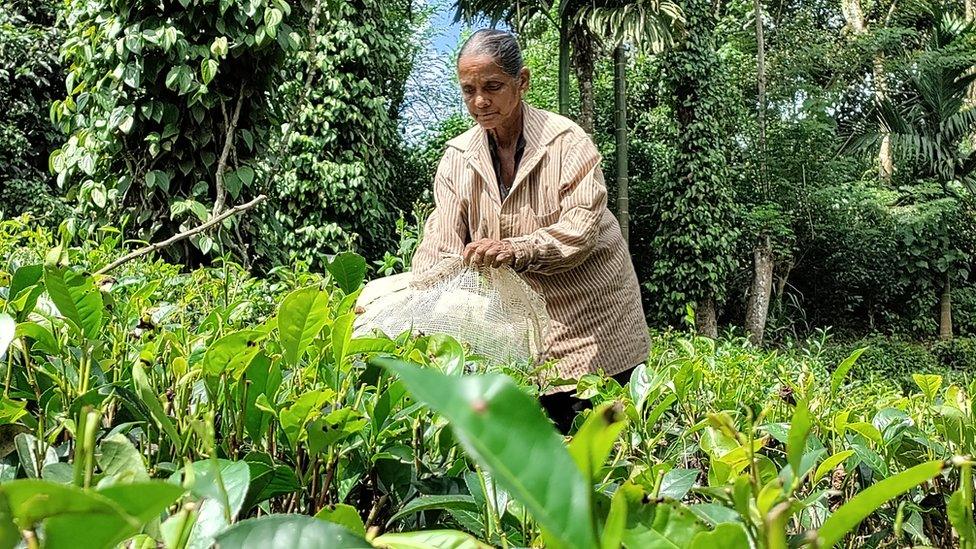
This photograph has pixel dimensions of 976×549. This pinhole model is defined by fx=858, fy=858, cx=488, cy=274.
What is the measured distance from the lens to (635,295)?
2.58 meters

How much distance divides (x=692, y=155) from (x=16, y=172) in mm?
8760

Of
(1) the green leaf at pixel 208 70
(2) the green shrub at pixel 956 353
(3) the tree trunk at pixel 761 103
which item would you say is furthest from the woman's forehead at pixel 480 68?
(2) the green shrub at pixel 956 353

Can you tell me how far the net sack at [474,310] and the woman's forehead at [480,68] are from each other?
50 centimetres

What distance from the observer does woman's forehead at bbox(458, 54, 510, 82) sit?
7.36ft

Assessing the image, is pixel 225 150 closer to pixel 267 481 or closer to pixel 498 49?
pixel 498 49

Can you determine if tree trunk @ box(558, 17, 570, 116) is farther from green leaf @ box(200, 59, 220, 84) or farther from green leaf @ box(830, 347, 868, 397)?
green leaf @ box(830, 347, 868, 397)

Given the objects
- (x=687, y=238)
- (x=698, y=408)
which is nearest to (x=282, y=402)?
(x=698, y=408)

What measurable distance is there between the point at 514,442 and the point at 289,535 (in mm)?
109

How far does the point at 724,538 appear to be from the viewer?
31cm

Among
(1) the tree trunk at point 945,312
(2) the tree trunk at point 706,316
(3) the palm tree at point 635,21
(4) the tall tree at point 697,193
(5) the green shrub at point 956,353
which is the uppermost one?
(3) the palm tree at point 635,21

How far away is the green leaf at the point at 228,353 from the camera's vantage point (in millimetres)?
565

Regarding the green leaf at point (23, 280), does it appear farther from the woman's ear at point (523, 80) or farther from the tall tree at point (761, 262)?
the tall tree at point (761, 262)

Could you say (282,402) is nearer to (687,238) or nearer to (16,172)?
(16,172)

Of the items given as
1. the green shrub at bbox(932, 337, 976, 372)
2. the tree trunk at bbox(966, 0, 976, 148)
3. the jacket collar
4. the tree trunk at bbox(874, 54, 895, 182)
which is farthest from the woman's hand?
the tree trunk at bbox(966, 0, 976, 148)
